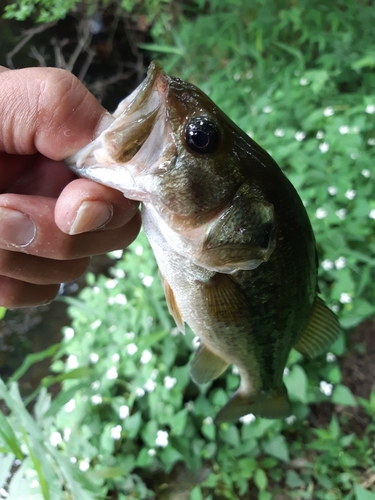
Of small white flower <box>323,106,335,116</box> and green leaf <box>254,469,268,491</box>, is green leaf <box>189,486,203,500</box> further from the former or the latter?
small white flower <box>323,106,335,116</box>

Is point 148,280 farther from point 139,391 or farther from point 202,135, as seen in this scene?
point 202,135

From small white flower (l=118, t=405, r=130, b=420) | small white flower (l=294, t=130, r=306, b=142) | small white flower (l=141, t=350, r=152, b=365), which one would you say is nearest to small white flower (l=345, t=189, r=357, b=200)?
small white flower (l=294, t=130, r=306, b=142)

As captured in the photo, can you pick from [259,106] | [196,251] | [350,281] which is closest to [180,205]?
[196,251]

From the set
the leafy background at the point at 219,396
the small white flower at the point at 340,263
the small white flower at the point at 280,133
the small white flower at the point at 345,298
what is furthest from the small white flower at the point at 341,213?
the small white flower at the point at 280,133

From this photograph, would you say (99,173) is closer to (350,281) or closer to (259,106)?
(350,281)

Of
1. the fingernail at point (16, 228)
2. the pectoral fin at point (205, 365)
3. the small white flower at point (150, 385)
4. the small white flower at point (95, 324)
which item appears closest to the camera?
the fingernail at point (16, 228)

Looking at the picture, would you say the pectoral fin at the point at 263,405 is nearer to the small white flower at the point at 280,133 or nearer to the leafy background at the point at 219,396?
the leafy background at the point at 219,396
